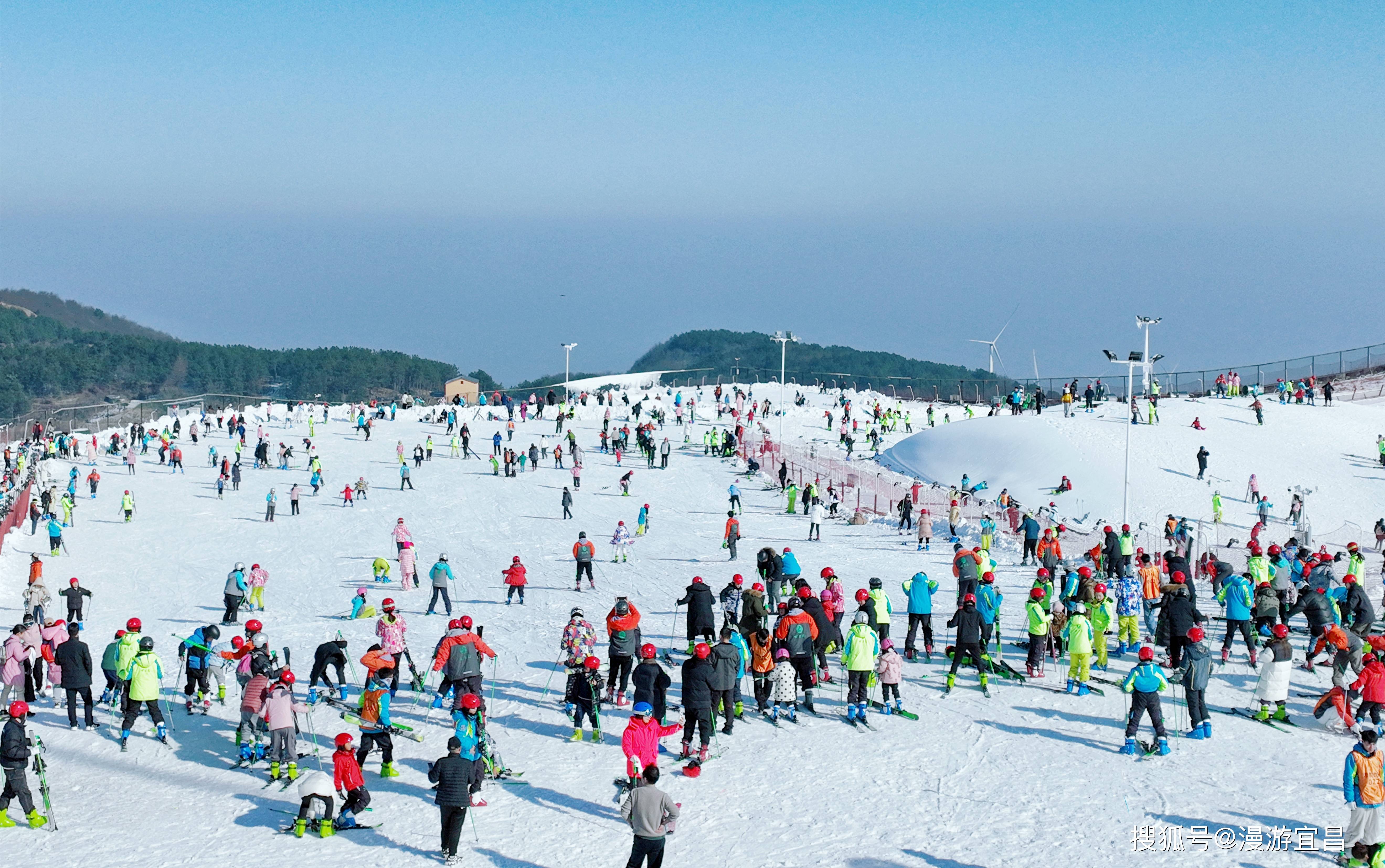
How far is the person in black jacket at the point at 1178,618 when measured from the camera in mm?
15062

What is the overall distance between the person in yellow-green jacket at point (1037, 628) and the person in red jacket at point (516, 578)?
29.5 feet

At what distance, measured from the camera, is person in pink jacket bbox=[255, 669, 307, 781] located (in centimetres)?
1252

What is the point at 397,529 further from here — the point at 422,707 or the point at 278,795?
the point at 278,795

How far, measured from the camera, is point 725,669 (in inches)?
511

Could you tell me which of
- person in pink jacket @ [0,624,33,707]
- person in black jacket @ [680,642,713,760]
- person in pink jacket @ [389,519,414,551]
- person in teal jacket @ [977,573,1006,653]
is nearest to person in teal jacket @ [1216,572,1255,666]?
person in teal jacket @ [977,573,1006,653]

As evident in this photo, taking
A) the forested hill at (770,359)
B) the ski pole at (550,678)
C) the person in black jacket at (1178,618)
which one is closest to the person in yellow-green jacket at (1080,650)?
the person in black jacket at (1178,618)

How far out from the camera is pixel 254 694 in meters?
12.9

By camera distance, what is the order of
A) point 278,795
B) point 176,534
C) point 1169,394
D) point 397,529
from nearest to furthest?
point 278,795
point 397,529
point 176,534
point 1169,394

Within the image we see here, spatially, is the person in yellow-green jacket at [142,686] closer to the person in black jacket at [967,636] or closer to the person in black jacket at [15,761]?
the person in black jacket at [15,761]

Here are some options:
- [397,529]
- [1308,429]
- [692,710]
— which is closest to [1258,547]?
[692,710]

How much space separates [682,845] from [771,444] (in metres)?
34.3

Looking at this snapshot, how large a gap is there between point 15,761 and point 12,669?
338 cm

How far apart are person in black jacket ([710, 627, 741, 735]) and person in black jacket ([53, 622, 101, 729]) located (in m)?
7.42

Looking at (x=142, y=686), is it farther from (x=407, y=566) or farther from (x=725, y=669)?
(x=407, y=566)
